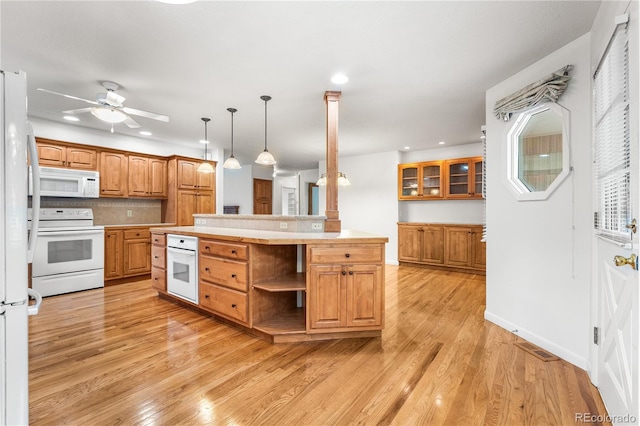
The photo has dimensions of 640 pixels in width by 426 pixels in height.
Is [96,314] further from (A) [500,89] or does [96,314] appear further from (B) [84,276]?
(A) [500,89]

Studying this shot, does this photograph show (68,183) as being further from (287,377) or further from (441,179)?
(441,179)

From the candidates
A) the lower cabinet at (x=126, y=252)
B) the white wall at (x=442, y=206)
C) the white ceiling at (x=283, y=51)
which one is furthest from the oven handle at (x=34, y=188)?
the white wall at (x=442, y=206)

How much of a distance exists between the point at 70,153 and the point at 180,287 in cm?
282

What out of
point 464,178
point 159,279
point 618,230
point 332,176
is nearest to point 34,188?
point 332,176

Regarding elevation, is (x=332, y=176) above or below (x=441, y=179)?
below

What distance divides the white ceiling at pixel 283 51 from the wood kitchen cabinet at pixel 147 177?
1.24 m

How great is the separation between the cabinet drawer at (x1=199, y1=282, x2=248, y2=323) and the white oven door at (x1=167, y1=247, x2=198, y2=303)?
0.16 m

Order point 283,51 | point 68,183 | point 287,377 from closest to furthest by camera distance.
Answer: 1. point 287,377
2. point 283,51
3. point 68,183

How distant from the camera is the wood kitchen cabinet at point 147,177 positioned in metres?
4.95

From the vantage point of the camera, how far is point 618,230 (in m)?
1.60

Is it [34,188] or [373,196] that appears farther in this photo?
[373,196]

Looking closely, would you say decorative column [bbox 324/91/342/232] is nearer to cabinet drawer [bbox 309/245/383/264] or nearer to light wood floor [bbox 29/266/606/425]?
cabinet drawer [bbox 309/245/383/264]

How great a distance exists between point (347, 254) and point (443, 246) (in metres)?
3.68

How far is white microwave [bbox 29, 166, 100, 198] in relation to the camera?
3.99 meters
